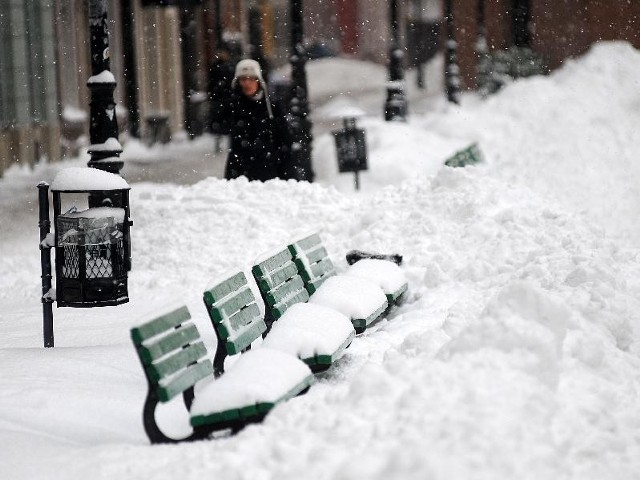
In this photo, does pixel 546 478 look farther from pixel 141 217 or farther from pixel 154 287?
pixel 141 217

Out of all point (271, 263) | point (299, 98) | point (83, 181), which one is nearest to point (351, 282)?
point (271, 263)

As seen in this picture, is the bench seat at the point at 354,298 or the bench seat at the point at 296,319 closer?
the bench seat at the point at 296,319

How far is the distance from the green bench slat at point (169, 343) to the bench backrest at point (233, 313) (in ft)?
1.14

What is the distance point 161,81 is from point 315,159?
11975 mm

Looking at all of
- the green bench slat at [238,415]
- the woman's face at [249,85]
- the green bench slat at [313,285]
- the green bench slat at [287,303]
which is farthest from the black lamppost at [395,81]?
the green bench slat at [238,415]

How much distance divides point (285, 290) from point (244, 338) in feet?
3.65

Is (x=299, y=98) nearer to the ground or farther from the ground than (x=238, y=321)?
farther from the ground

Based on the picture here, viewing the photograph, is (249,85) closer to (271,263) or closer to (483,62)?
(271,263)

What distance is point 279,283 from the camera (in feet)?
23.5

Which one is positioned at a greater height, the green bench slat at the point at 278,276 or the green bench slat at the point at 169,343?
the green bench slat at the point at 169,343

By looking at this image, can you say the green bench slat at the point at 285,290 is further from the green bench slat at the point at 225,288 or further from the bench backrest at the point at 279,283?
the green bench slat at the point at 225,288

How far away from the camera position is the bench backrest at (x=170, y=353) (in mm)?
5051

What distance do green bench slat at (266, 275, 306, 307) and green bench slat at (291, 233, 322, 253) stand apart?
0.24 m

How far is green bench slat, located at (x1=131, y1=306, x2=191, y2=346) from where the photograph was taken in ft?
16.4
